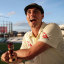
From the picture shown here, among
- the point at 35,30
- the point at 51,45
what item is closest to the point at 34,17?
the point at 35,30

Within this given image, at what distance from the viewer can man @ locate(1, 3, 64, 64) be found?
1808 millimetres

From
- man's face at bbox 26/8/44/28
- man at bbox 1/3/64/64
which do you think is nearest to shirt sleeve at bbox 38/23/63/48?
man at bbox 1/3/64/64

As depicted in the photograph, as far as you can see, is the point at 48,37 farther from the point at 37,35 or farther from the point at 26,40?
the point at 26,40

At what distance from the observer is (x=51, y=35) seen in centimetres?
185

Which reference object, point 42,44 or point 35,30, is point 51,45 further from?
point 35,30

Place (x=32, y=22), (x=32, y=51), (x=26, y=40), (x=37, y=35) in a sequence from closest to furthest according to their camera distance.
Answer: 1. (x=32, y=51)
2. (x=32, y=22)
3. (x=37, y=35)
4. (x=26, y=40)

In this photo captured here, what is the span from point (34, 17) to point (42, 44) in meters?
0.33

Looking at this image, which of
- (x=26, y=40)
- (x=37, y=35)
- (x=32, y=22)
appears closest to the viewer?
(x=32, y=22)

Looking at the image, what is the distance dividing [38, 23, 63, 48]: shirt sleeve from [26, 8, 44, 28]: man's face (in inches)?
4.7

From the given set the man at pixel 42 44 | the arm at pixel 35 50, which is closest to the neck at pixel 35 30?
the man at pixel 42 44

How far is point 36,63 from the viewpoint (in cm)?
197

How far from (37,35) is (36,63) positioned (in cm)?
34

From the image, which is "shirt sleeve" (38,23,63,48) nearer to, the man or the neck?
the man

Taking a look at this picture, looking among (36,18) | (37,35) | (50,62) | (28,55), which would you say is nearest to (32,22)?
(36,18)
